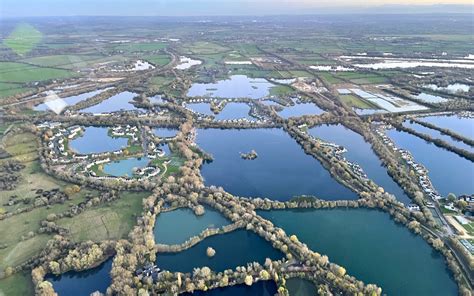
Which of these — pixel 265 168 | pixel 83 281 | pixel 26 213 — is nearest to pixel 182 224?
pixel 83 281

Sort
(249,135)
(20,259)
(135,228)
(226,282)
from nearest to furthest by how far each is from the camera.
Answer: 1. (226,282)
2. (20,259)
3. (135,228)
4. (249,135)

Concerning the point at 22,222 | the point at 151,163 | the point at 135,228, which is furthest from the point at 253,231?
the point at 22,222

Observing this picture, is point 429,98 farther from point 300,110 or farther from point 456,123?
point 300,110

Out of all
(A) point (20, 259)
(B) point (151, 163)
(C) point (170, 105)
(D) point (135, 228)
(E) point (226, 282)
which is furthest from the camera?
(C) point (170, 105)

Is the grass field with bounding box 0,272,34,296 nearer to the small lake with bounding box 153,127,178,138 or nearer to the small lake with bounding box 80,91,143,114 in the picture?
the small lake with bounding box 153,127,178,138

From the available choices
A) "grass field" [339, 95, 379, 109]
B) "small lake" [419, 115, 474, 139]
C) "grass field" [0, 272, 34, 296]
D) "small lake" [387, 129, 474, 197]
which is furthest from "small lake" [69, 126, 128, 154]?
"small lake" [419, 115, 474, 139]

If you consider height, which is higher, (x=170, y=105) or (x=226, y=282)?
(x=170, y=105)

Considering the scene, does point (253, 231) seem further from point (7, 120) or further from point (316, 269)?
point (7, 120)
